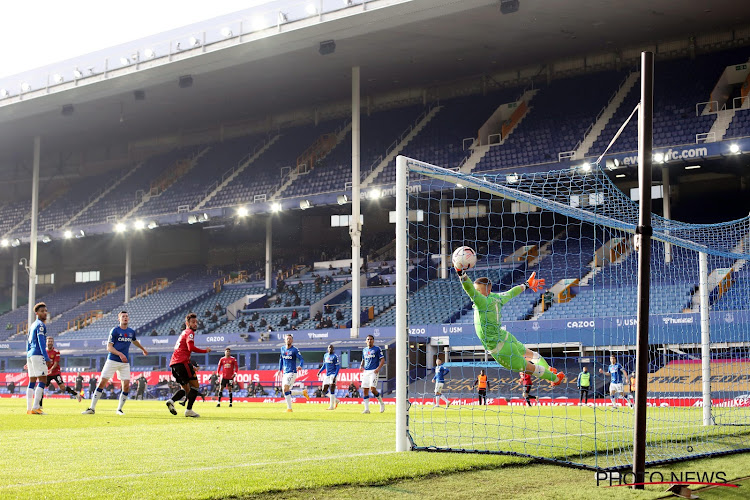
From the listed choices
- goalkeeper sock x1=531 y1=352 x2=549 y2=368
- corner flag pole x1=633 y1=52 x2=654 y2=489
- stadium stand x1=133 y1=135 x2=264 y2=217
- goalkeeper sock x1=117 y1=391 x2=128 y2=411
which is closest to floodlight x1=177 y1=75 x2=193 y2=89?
stadium stand x1=133 y1=135 x2=264 y2=217

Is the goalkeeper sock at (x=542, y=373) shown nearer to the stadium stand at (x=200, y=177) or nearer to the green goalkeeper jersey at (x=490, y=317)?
the green goalkeeper jersey at (x=490, y=317)

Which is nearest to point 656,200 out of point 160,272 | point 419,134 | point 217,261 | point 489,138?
point 489,138

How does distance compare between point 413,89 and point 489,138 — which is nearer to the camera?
point 489,138

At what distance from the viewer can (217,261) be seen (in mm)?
49406

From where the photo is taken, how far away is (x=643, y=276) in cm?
676

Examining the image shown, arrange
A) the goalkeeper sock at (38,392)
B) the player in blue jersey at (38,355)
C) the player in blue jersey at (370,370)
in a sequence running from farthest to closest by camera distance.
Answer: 1. the player in blue jersey at (370,370)
2. the goalkeeper sock at (38,392)
3. the player in blue jersey at (38,355)

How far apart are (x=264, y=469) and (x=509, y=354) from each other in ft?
14.4

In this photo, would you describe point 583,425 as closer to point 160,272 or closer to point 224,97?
point 224,97

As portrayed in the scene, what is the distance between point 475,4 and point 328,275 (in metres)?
16.2

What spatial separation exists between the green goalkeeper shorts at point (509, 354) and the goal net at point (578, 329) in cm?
7

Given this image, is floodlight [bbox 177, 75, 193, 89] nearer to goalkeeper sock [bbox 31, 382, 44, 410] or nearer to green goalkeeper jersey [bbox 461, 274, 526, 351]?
goalkeeper sock [bbox 31, 382, 44, 410]

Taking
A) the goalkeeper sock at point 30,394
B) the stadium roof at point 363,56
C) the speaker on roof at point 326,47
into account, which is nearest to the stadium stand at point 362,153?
the stadium roof at point 363,56

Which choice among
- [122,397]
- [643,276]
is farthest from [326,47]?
[643,276]

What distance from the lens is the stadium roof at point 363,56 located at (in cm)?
3173
